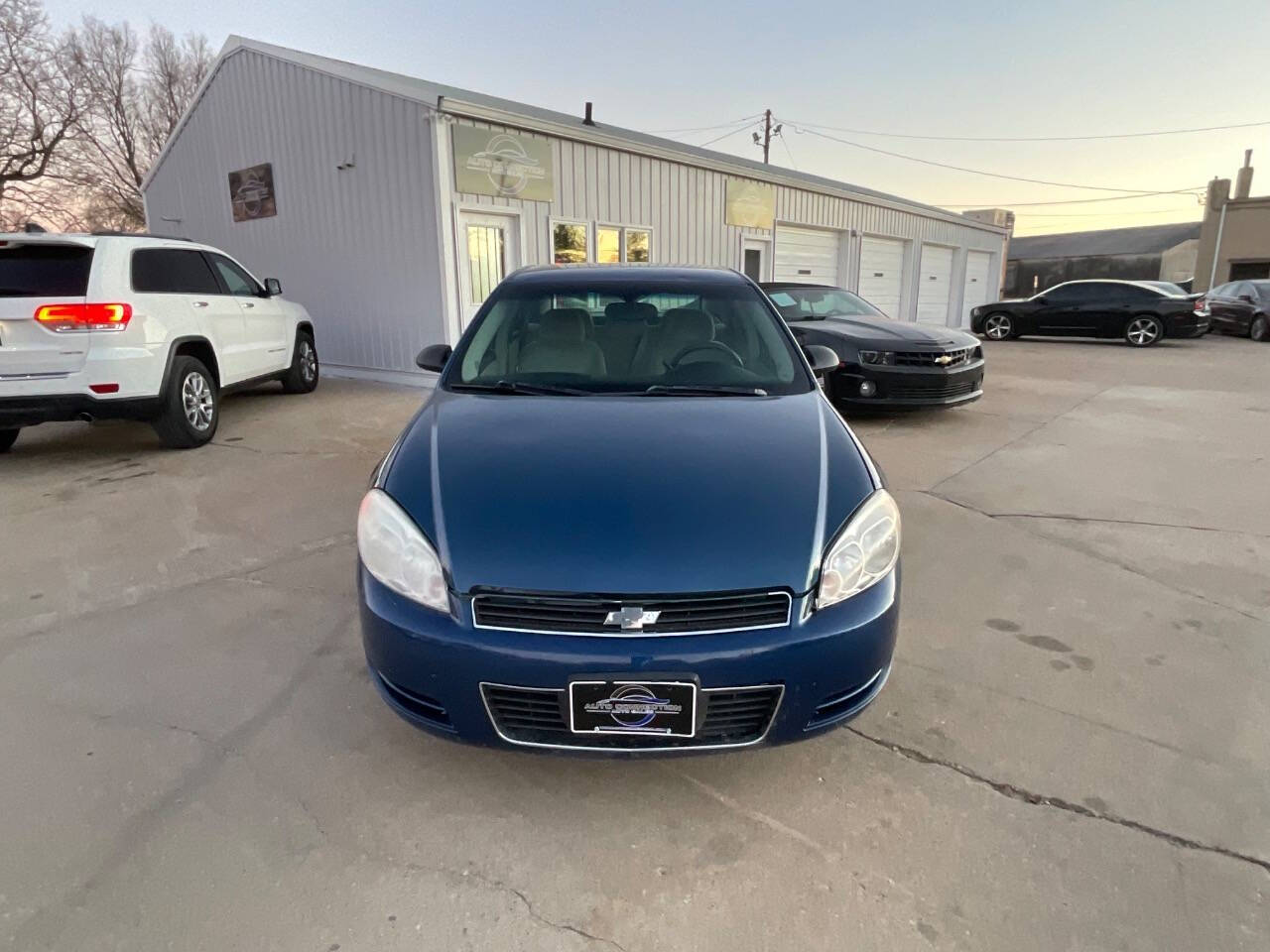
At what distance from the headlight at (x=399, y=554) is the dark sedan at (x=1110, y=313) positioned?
17706 millimetres

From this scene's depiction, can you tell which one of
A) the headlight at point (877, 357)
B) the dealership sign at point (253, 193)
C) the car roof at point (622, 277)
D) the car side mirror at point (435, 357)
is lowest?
the headlight at point (877, 357)

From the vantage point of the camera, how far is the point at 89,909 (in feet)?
5.55

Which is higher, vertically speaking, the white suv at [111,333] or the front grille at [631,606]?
the white suv at [111,333]

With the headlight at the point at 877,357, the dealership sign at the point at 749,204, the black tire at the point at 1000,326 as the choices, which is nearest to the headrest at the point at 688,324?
the headlight at the point at 877,357

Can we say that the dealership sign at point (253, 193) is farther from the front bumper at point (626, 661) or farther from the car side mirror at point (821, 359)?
the front bumper at point (626, 661)

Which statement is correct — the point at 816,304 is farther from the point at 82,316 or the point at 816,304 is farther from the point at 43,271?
the point at 43,271

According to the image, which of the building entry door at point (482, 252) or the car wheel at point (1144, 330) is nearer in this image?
the building entry door at point (482, 252)

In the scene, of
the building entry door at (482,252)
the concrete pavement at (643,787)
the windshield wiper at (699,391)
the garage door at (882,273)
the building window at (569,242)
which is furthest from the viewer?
the garage door at (882,273)

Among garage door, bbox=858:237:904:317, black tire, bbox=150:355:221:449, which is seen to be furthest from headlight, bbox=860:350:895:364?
garage door, bbox=858:237:904:317

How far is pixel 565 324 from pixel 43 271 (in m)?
4.53

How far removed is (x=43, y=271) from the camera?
5.19 m

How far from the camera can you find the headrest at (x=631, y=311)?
3.25 m

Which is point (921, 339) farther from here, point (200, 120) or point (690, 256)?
point (200, 120)

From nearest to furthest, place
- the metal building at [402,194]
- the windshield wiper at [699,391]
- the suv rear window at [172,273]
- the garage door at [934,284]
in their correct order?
1. the windshield wiper at [699,391]
2. the suv rear window at [172,273]
3. the metal building at [402,194]
4. the garage door at [934,284]
